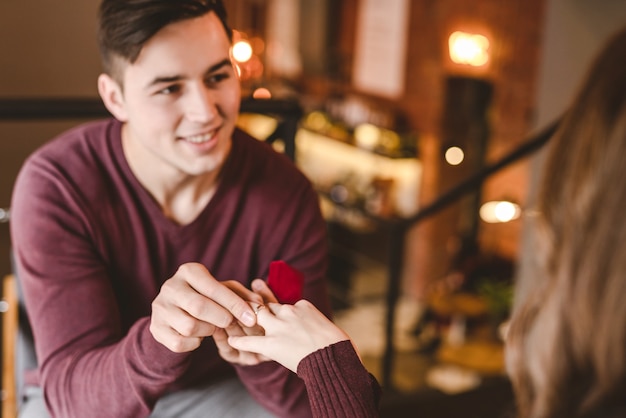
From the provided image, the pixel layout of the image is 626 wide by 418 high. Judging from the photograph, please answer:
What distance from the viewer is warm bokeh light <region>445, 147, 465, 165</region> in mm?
6457

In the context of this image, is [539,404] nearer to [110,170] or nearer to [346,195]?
[110,170]

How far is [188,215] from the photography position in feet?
4.37

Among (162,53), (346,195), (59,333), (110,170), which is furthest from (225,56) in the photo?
(346,195)

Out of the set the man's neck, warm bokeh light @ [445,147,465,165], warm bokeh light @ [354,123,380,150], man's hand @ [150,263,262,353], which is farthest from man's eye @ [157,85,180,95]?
warm bokeh light @ [354,123,380,150]

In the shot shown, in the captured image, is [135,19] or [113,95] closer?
[135,19]

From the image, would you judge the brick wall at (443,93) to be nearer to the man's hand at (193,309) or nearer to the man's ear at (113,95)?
the man's ear at (113,95)

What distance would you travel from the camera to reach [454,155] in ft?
21.4


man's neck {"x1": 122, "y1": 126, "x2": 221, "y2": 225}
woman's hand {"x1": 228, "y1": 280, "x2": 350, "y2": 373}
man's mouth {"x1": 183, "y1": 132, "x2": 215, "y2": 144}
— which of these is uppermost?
man's mouth {"x1": 183, "y1": 132, "x2": 215, "y2": 144}

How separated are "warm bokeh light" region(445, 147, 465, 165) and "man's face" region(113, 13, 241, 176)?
17.5ft

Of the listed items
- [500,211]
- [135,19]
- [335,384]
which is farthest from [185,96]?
[500,211]

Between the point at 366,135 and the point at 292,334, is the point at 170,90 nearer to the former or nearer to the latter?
the point at 292,334

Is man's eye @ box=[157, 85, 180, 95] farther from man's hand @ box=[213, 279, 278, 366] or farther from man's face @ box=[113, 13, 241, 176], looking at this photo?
man's hand @ box=[213, 279, 278, 366]

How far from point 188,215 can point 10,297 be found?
411 millimetres

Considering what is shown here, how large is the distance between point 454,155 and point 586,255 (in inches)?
224
